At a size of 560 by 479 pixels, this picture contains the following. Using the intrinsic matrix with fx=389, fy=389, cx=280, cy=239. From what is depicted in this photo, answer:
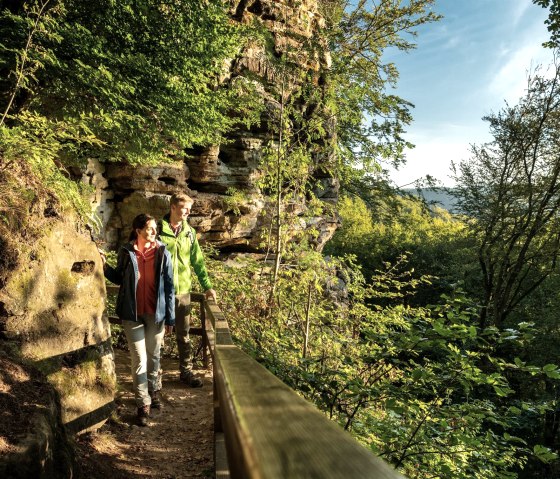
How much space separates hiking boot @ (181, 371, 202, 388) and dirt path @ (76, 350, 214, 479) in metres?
0.17

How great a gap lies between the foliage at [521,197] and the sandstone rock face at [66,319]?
41.4ft

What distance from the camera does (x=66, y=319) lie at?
3.40 metres

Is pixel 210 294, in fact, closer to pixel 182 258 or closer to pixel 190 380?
pixel 182 258

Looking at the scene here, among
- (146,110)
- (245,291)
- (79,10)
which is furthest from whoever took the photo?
(146,110)

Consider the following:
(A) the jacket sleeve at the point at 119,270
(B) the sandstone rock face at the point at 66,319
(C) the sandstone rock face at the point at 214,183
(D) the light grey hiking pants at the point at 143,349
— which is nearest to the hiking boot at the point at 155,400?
(D) the light grey hiking pants at the point at 143,349

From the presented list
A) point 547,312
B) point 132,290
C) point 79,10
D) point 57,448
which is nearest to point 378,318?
point 132,290

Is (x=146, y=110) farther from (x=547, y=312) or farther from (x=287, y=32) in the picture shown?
(x=547, y=312)

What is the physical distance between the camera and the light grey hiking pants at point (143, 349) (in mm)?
3744

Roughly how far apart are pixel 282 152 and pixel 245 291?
2.43m

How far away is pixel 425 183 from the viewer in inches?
405

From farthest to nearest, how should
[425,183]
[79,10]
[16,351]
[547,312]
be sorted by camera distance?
[547,312] < [425,183] < [79,10] < [16,351]

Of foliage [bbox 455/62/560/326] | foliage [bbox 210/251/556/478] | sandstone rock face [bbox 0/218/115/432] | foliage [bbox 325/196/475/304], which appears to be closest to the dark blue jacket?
sandstone rock face [bbox 0/218/115/432]

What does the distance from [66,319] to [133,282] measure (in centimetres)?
63

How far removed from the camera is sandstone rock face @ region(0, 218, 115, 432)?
10.1ft
